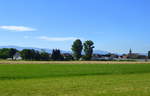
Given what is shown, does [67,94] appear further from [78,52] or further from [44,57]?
[78,52]

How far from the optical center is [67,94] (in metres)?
15.6

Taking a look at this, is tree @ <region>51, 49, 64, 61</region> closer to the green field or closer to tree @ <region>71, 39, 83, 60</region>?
tree @ <region>71, 39, 83, 60</region>

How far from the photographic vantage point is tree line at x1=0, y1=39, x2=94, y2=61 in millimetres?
157875

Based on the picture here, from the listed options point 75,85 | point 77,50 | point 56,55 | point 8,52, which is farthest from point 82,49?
point 75,85

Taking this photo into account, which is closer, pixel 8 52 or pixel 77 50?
pixel 77 50

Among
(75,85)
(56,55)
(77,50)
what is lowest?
(75,85)

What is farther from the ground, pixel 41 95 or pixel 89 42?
pixel 89 42

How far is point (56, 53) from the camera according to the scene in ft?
518

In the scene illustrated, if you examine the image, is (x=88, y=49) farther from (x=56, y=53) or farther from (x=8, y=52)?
(x=8, y=52)

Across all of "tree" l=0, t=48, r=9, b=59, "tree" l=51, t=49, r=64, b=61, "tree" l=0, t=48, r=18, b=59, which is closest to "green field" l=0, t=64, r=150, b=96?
"tree" l=51, t=49, r=64, b=61

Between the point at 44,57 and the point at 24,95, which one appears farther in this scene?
the point at 44,57

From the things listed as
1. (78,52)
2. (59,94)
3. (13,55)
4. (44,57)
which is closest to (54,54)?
(44,57)

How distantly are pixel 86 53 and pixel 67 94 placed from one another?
15515cm

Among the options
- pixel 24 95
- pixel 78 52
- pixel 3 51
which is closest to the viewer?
pixel 24 95
